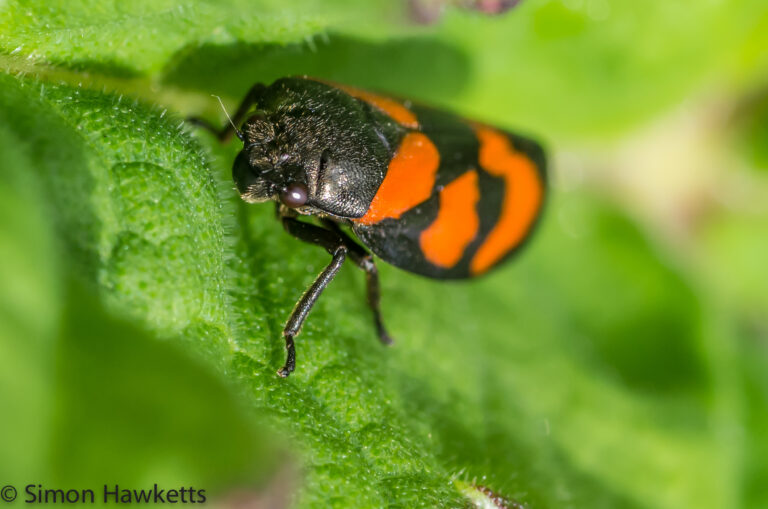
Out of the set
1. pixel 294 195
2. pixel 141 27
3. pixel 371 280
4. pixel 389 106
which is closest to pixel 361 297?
pixel 371 280

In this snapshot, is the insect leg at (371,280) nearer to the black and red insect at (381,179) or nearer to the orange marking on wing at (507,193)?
the black and red insect at (381,179)

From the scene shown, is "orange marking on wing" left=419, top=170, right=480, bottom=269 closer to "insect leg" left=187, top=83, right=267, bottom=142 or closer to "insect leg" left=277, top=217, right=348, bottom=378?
"insect leg" left=277, top=217, right=348, bottom=378

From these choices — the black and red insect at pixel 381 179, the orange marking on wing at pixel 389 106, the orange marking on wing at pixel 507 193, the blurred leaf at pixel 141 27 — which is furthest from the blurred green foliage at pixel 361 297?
the orange marking on wing at pixel 507 193

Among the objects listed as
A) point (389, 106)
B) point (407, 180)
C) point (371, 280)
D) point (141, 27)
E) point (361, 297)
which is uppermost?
point (389, 106)

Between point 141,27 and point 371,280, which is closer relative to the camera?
point 141,27

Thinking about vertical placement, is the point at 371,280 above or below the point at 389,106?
below

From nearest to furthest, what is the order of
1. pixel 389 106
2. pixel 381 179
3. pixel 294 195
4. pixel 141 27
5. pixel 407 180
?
pixel 141 27
pixel 294 195
pixel 381 179
pixel 407 180
pixel 389 106

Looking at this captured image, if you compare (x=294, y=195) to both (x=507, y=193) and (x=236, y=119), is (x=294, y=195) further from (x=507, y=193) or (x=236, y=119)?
(x=507, y=193)
